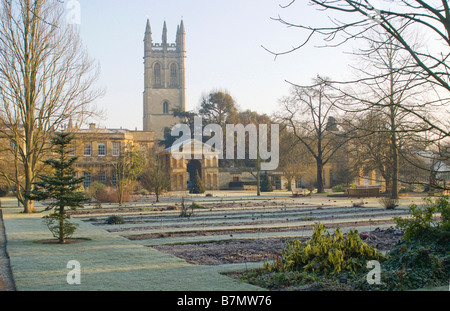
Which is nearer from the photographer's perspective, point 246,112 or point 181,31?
point 246,112

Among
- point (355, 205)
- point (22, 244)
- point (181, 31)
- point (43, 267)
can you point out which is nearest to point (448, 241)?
point (43, 267)

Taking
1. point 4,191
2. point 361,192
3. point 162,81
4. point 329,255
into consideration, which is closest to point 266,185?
point 361,192

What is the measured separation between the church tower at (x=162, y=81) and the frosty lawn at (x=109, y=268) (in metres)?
93.3

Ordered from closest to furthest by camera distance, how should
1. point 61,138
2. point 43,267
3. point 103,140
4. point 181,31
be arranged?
point 43,267
point 61,138
point 103,140
point 181,31

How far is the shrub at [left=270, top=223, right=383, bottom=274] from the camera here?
788 cm

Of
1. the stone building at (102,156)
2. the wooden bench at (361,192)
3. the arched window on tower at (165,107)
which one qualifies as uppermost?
the arched window on tower at (165,107)

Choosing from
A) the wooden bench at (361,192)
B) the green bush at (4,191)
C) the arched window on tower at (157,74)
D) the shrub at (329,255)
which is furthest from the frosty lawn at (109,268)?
the arched window on tower at (157,74)

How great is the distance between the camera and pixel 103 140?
184ft

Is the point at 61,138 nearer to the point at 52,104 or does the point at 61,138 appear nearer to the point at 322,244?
the point at 322,244

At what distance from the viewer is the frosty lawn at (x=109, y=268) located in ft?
24.1

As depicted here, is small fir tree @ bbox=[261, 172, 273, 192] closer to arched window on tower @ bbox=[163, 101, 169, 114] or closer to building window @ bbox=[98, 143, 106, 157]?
building window @ bbox=[98, 143, 106, 157]

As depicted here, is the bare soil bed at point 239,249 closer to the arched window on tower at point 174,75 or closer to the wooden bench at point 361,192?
the wooden bench at point 361,192
